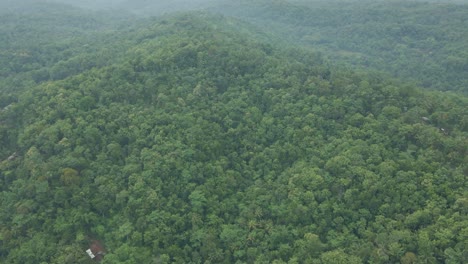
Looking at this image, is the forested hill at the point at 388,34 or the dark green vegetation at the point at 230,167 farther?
the forested hill at the point at 388,34

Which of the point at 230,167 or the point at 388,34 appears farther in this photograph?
the point at 388,34

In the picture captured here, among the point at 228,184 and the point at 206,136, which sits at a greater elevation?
the point at 206,136

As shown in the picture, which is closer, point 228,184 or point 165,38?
point 228,184

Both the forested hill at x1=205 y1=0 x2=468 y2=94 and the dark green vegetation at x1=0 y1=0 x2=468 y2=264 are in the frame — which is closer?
the dark green vegetation at x1=0 y1=0 x2=468 y2=264

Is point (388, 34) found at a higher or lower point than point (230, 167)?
higher

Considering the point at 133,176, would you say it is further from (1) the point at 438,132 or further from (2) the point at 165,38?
(2) the point at 165,38

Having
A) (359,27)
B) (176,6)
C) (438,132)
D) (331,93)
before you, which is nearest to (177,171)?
(331,93)

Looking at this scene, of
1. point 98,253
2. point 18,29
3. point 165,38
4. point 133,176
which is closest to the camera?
point 98,253

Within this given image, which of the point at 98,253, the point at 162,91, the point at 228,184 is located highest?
the point at 162,91
